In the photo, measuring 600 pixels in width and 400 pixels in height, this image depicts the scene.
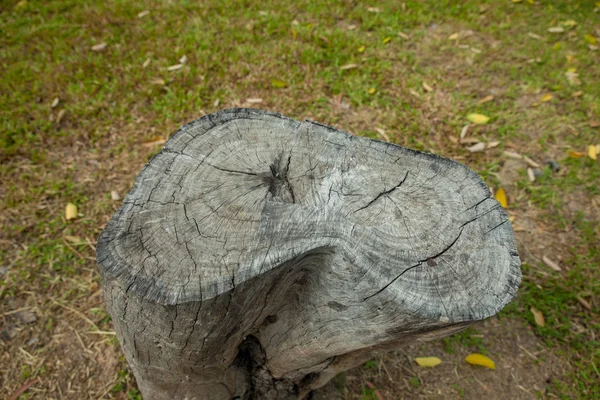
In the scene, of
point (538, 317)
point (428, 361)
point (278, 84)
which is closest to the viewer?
point (428, 361)

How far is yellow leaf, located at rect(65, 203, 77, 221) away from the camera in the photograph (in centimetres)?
284

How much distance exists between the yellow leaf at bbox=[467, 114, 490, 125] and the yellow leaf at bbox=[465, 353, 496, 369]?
1989 millimetres

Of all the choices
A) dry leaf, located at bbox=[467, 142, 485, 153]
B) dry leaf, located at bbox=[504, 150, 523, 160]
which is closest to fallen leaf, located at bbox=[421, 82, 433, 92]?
dry leaf, located at bbox=[467, 142, 485, 153]

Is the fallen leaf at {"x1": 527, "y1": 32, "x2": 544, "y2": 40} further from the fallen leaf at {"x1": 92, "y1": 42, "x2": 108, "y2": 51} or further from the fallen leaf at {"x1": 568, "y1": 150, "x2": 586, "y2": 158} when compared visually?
the fallen leaf at {"x1": 92, "y1": 42, "x2": 108, "y2": 51}

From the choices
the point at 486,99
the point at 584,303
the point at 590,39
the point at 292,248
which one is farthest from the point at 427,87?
the point at 292,248

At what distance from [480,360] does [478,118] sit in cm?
205

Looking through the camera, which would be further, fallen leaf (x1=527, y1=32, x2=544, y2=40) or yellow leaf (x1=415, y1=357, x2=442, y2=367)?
fallen leaf (x1=527, y1=32, x2=544, y2=40)

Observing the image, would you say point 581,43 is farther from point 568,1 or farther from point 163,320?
point 163,320

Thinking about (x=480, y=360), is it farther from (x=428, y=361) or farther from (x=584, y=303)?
(x=584, y=303)

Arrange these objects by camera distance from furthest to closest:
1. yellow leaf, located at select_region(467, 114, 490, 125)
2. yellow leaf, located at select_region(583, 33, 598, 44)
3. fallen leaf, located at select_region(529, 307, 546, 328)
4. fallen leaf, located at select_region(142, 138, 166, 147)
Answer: yellow leaf, located at select_region(583, 33, 598, 44), yellow leaf, located at select_region(467, 114, 490, 125), fallen leaf, located at select_region(142, 138, 166, 147), fallen leaf, located at select_region(529, 307, 546, 328)

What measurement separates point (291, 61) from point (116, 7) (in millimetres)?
2015

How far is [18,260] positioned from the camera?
2654 mm

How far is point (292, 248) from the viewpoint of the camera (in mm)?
1218

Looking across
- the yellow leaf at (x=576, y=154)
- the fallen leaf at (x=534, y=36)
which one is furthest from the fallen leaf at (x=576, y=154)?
the fallen leaf at (x=534, y=36)
